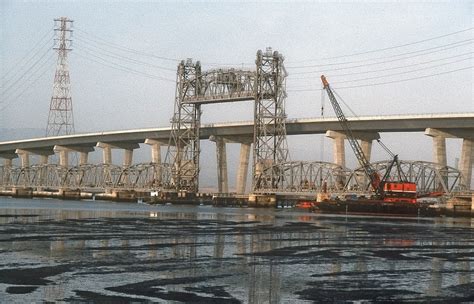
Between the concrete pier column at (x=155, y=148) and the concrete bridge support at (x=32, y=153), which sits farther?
the concrete bridge support at (x=32, y=153)

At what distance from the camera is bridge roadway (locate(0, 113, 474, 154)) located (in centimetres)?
10825

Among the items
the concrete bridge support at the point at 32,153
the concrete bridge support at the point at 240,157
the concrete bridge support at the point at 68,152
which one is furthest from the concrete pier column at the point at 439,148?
the concrete bridge support at the point at 32,153

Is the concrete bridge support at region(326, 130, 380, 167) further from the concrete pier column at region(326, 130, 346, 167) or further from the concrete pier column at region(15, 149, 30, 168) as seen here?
the concrete pier column at region(15, 149, 30, 168)

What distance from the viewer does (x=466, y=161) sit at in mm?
110312

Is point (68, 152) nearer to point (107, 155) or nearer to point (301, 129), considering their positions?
point (107, 155)

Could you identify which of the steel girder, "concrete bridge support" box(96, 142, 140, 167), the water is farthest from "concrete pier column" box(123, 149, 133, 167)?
the water

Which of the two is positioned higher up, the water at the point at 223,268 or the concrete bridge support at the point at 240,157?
the concrete bridge support at the point at 240,157

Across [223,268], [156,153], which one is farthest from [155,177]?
[223,268]

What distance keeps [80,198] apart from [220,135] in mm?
44929

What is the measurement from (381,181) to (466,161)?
529 inches

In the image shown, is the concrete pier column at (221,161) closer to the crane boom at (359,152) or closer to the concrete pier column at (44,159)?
the crane boom at (359,152)

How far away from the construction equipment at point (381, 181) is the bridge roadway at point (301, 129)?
1631 millimetres

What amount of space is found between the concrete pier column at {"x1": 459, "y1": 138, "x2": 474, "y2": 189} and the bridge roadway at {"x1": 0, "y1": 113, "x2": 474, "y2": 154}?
4.64ft

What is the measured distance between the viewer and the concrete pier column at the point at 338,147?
4985 inches
